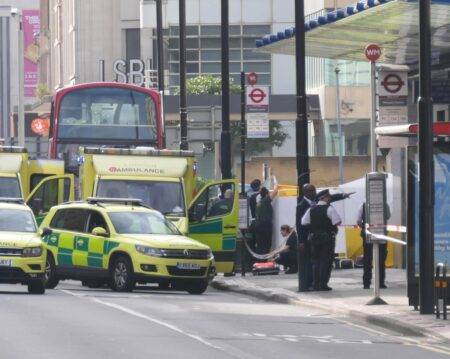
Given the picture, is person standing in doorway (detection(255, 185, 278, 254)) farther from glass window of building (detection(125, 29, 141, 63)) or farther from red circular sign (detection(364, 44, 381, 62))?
glass window of building (detection(125, 29, 141, 63))

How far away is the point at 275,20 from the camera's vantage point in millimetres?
84562

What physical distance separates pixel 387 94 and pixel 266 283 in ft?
25.1

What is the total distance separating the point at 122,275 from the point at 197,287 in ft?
4.76

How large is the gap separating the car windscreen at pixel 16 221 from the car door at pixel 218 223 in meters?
4.65

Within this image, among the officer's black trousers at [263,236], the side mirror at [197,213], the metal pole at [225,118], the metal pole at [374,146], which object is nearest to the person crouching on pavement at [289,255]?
the officer's black trousers at [263,236]

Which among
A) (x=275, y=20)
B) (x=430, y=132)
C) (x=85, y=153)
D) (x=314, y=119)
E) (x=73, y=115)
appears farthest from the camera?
(x=275, y=20)

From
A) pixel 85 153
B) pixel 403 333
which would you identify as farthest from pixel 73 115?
pixel 403 333

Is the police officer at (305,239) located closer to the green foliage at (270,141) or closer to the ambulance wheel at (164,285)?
the ambulance wheel at (164,285)

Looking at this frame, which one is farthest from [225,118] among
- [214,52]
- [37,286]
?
[214,52]

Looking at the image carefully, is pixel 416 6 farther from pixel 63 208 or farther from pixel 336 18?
pixel 63 208

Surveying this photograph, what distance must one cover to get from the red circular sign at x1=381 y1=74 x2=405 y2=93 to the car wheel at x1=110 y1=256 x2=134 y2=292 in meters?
6.70

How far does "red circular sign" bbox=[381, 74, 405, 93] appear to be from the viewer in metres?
23.7

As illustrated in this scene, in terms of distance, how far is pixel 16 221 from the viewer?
2864cm

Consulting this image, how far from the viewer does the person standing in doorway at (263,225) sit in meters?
35.5
